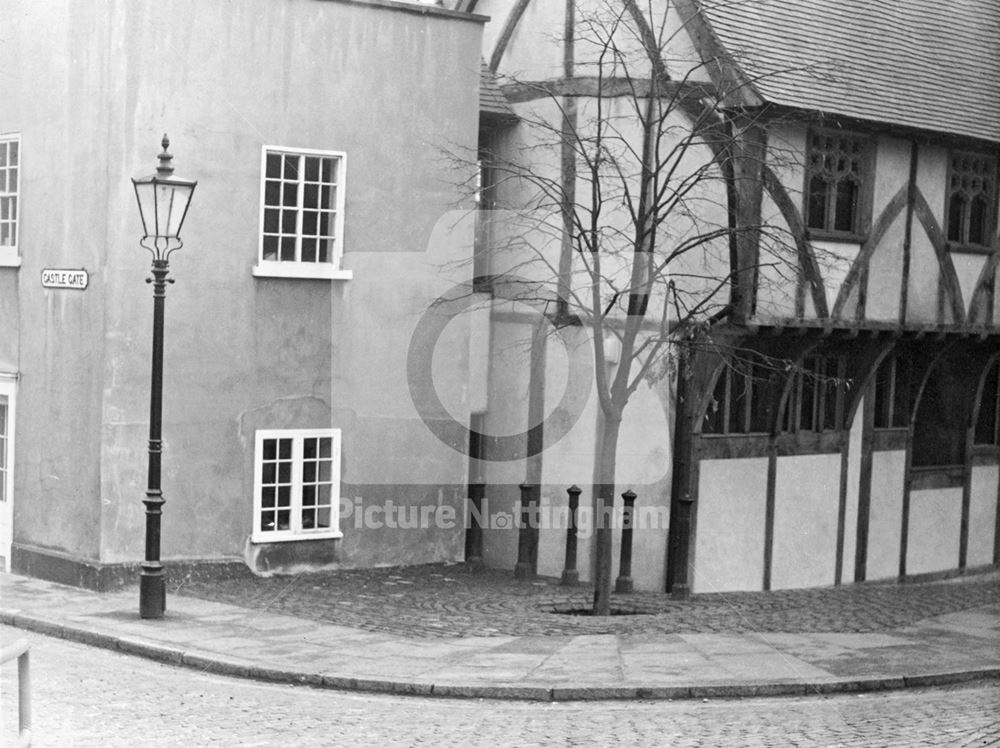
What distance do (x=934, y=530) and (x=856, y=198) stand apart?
535cm

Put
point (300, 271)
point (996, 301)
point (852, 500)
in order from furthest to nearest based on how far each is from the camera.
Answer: point (996, 301) < point (852, 500) < point (300, 271)

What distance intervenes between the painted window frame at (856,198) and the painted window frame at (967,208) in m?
1.70

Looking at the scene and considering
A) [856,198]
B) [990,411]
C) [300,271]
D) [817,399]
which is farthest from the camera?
[990,411]

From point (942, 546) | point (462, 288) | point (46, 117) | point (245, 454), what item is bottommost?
point (942, 546)

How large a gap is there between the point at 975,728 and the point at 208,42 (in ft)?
35.6

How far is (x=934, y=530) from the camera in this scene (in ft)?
73.0

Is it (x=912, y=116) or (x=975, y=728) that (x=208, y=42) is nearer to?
(x=912, y=116)

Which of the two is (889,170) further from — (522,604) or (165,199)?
(165,199)

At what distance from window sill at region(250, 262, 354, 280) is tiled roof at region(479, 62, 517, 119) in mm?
2962

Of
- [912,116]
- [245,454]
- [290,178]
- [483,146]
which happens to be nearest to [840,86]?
[912,116]

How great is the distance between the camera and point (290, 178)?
18016 mm

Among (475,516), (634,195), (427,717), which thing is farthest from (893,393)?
(427,717)

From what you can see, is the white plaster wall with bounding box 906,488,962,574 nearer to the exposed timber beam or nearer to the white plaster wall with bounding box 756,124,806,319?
the white plaster wall with bounding box 756,124,806,319

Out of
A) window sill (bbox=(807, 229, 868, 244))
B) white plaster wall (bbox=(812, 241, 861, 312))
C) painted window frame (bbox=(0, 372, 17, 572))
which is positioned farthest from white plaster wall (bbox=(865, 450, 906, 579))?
painted window frame (bbox=(0, 372, 17, 572))
